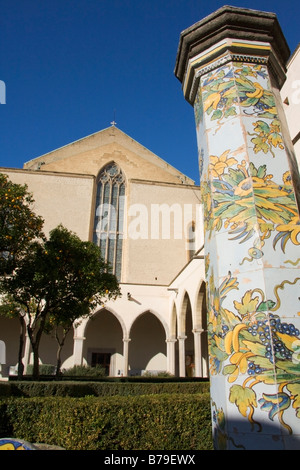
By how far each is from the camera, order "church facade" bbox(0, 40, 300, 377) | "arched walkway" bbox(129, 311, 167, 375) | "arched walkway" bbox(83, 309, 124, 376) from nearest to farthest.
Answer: "church facade" bbox(0, 40, 300, 377), "arched walkway" bbox(83, 309, 124, 376), "arched walkway" bbox(129, 311, 167, 375)

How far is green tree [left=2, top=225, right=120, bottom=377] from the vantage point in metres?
10.9

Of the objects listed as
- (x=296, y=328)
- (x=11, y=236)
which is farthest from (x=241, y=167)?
(x=11, y=236)

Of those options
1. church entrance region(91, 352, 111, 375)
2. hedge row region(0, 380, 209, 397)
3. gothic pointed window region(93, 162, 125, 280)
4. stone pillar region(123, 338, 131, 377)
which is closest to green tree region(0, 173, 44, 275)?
hedge row region(0, 380, 209, 397)

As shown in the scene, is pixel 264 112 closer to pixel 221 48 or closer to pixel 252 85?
pixel 252 85

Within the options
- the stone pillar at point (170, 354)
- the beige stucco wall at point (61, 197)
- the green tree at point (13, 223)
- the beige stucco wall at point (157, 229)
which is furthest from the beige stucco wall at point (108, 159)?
the green tree at point (13, 223)

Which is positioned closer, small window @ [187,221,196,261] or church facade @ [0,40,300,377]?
church facade @ [0,40,300,377]

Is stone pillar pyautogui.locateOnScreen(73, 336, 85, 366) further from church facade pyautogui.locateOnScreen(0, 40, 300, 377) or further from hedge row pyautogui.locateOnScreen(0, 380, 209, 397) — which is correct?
hedge row pyautogui.locateOnScreen(0, 380, 209, 397)

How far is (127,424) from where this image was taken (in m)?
4.10

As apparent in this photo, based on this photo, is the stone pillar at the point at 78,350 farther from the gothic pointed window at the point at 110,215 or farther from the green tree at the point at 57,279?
the green tree at the point at 57,279

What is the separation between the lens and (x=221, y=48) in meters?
2.80

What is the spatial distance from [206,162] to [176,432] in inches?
132

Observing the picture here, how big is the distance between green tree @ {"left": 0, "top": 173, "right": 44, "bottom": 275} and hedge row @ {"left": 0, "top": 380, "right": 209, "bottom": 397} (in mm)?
3840

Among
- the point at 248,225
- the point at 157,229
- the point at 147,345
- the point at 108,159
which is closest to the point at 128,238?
the point at 157,229

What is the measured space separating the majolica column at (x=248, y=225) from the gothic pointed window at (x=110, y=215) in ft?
64.4
